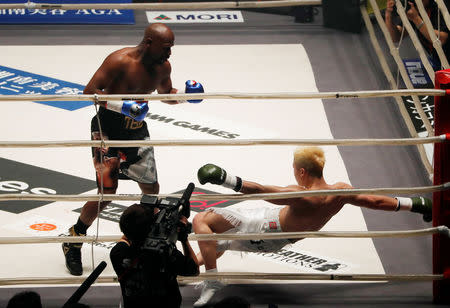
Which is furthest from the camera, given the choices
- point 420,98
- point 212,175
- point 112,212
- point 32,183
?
point 420,98

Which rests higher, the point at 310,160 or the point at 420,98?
the point at 420,98

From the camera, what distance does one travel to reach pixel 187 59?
7594mm

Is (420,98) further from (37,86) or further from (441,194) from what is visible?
(37,86)

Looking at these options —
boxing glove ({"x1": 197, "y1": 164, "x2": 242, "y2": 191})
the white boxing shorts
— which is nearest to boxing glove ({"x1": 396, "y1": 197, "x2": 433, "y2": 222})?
the white boxing shorts

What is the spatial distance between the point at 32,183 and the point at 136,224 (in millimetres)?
2530

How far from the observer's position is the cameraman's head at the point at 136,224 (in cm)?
320

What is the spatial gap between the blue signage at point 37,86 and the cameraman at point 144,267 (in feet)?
11.9

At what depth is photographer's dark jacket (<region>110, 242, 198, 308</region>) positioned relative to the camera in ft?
10.0

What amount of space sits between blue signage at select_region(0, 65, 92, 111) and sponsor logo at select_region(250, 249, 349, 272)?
8.64 ft

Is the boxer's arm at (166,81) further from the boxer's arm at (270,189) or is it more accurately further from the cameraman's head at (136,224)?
the cameraman's head at (136,224)

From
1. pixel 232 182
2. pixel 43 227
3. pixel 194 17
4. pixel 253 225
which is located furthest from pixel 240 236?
pixel 194 17

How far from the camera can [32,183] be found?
218 inches

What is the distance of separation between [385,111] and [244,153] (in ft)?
4.55

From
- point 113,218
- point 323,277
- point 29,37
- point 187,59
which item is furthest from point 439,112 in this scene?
point 29,37
